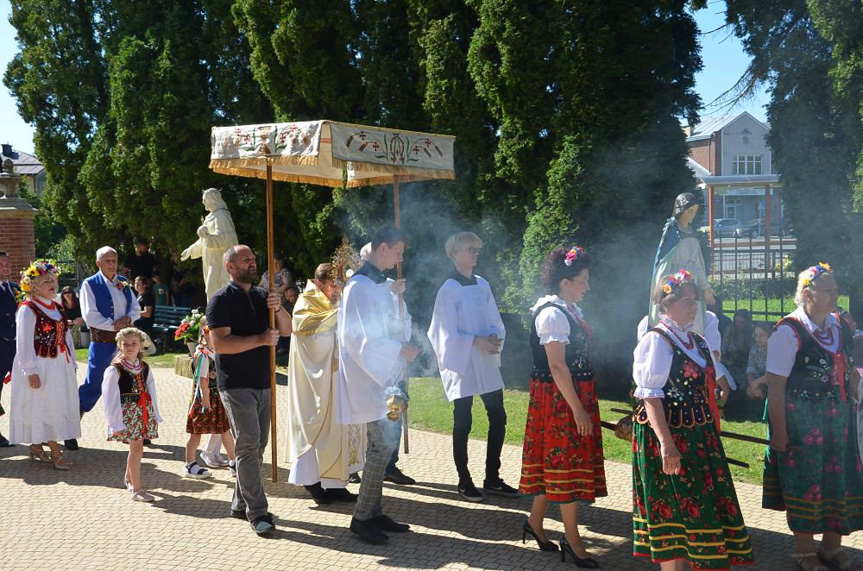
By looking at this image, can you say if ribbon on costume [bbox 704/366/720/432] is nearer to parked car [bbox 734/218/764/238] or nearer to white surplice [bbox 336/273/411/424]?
white surplice [bbox 336/273/411/424]

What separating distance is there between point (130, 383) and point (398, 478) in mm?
2384

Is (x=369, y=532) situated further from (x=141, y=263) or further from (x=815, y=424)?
(x=141, y=263)

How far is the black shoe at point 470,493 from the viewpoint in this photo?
639 centimetres

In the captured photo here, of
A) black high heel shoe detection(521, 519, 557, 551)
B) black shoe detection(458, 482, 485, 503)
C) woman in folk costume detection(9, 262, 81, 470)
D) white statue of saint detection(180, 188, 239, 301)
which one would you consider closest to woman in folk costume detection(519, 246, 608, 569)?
black high heel shoe detection(521, 519, 557, 551)

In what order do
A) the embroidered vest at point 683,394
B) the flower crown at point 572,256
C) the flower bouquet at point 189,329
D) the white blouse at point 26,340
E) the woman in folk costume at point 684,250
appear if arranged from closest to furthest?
the embroidered vest at point 683,394 → the flower crown at point 572,256 → the woman in folk costume at point 684,250 → the white blouse at point 26,340 → the flower bouquet at point 189,329

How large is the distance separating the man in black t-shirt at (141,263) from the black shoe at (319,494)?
12.0 meters

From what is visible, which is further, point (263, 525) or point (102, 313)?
point (102, 313)

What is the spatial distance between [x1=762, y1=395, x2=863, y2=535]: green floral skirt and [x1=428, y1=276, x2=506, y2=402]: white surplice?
2201 millimetres

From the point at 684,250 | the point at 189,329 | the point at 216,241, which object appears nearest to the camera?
the point at 684,250

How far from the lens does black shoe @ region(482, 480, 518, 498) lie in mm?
6471

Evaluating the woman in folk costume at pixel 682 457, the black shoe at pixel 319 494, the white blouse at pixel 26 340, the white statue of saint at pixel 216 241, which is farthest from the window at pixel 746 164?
the woman in folk costume at pixel 682 457

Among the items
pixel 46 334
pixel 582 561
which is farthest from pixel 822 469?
pixel 46 334

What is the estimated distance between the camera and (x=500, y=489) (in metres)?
6.51

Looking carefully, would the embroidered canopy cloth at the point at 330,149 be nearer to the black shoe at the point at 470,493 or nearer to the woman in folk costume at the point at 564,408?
the woman in folk costume at the point at 564,408
